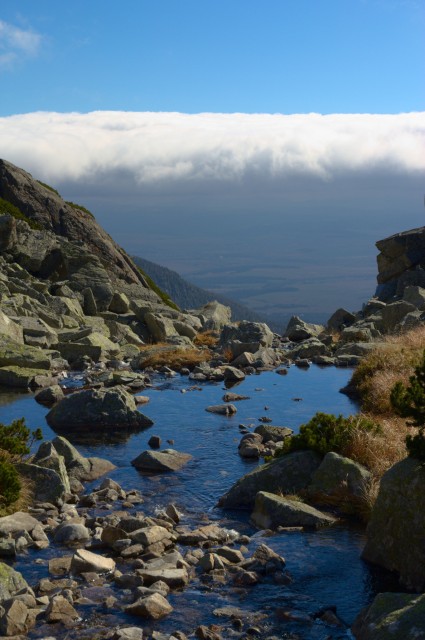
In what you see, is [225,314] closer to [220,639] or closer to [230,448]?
[230,448]

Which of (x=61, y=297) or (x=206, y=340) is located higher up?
(x=61, y=297)

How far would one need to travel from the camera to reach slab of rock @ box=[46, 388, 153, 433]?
26438mm

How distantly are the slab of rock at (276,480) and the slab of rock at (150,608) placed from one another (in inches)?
236

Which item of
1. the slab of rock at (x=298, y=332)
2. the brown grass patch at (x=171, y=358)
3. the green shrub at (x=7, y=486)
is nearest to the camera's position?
the green shrub at (x=7, y=486)

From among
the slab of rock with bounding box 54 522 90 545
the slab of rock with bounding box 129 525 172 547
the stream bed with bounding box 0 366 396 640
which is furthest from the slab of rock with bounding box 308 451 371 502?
the slab of rock with bounding box 54 522 90 545

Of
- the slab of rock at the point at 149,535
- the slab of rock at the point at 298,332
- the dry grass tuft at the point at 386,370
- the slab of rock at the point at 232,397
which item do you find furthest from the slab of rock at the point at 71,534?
the slab of rock at the point at 298,332

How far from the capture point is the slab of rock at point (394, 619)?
980 cm

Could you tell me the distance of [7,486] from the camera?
16.9m

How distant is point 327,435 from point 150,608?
866 cm

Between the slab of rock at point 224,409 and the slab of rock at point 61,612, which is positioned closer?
the slab of rock at point 61,612

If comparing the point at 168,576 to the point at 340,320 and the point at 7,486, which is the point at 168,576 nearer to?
the point at 7,486

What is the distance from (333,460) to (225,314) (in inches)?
1915

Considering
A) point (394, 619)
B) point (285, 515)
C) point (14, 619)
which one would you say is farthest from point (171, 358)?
point (394, 619)

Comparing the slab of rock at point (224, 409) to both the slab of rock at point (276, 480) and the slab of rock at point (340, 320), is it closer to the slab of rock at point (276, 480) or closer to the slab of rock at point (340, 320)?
the slab of rock at point (276, 480)
